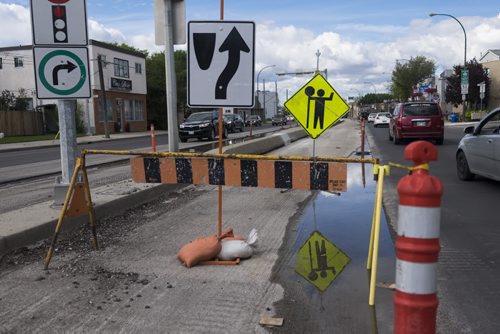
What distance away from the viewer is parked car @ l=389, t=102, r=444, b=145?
772 inches

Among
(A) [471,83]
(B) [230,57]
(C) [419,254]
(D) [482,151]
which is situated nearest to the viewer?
(C) [419,254]

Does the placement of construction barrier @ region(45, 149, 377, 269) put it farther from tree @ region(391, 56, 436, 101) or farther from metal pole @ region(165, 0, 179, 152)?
tree @ region(391, 56, 436, 101)

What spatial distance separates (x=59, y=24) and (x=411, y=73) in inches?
3326

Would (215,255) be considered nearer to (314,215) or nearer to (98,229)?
(98,229)

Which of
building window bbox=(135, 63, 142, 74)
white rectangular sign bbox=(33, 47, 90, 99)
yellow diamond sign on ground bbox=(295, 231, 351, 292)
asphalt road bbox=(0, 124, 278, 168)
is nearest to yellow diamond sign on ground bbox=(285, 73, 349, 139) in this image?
yellow diamond sign on ground bbox=(295, 231, 351, 292)

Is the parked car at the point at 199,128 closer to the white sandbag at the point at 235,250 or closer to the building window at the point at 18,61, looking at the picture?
the white sandbag at the point at 235,250

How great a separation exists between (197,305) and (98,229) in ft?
9.28

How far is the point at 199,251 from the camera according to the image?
484cm

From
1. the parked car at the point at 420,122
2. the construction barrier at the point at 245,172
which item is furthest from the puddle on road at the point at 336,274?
the parked car at the point at 420,122

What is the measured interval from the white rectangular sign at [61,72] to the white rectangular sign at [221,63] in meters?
1.66

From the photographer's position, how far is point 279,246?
216 inches

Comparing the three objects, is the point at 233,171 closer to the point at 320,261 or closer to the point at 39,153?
the point at 320,261

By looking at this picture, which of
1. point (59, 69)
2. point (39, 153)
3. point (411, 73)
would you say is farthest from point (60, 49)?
point (411, 73)

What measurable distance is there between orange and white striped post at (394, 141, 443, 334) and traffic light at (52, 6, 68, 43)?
198 inches
